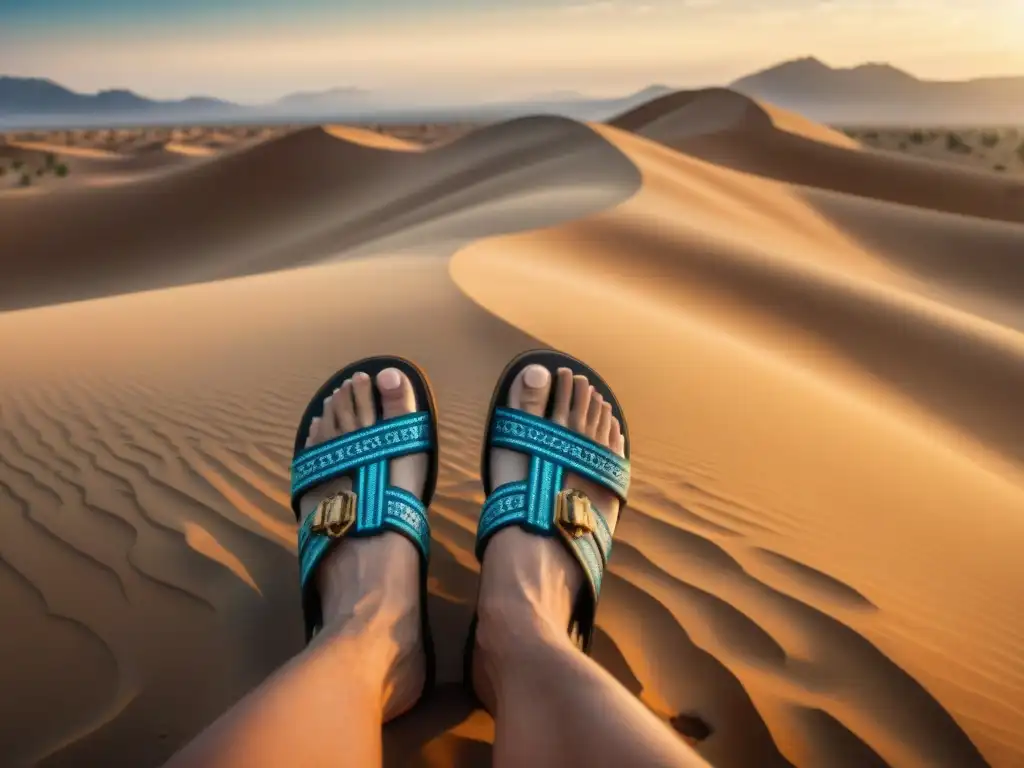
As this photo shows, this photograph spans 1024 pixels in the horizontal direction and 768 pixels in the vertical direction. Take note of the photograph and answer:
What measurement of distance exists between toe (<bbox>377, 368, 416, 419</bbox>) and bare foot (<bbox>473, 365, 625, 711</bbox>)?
290mm

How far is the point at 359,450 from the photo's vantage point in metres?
2.04

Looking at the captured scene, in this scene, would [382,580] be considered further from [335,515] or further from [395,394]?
[395,394]

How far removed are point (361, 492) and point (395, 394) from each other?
1.26 ft

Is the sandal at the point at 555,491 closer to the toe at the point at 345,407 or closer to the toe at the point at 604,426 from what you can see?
the toe at the point at 604,426

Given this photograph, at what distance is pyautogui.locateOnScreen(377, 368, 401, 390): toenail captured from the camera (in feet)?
7.26

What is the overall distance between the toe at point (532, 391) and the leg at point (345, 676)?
34 cm

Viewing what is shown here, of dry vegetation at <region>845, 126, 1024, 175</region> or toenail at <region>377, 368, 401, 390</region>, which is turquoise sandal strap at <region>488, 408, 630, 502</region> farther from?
dry vegetation at <region>845, 126, 1024, 175</region>

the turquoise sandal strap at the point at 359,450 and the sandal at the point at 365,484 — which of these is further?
the turquoise sandal strap at the point at 359,450

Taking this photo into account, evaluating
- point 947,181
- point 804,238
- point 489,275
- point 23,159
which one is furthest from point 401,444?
point 23,159

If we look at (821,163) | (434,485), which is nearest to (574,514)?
(434,485)

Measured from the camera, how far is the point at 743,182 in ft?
34.0

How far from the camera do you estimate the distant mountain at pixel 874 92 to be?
387 ft

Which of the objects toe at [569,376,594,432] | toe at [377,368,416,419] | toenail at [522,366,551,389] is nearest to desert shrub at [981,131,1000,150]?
toe at [569,376,594,432]

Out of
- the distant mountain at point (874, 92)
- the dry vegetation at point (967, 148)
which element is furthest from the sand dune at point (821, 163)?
the distant mountain at point (874, 92)
